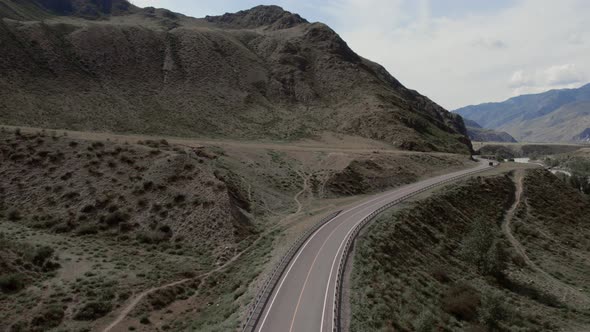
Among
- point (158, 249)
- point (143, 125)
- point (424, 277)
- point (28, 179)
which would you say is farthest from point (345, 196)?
point (143, 125)

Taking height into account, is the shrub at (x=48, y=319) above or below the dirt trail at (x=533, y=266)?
above

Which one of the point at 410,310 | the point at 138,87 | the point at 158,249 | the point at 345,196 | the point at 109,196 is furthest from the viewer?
the point at 138,87

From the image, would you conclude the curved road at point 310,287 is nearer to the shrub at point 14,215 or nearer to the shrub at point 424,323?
the shrub at point 424,323

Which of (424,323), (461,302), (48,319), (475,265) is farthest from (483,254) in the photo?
(48,319)

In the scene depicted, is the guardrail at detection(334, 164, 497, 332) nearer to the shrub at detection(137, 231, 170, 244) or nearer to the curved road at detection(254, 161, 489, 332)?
the curved road at detection(254, 161, 489, 332)

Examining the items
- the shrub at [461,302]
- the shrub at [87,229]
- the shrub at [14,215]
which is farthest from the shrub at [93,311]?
the shrub at [461,302]

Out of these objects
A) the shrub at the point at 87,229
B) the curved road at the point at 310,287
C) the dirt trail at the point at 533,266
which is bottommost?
the dirt trail at the point at 533,266

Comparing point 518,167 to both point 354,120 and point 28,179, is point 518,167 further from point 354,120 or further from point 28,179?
point 28,179

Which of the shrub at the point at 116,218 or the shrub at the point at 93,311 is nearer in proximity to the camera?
the shrub at the point at 93,311
